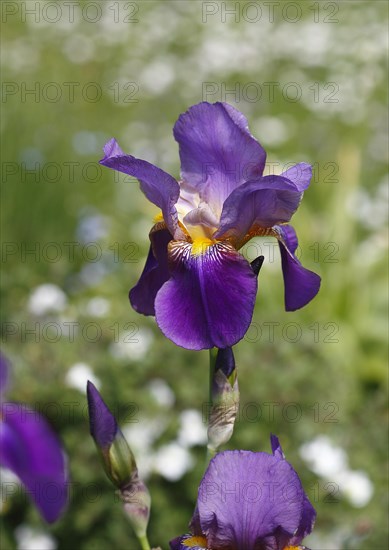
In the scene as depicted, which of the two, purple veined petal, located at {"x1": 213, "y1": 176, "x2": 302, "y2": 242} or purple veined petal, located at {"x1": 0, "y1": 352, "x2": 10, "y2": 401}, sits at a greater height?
purple veined petal, located at {"x1": 213, "y1": 176, "x2": 302, "y2": 242}

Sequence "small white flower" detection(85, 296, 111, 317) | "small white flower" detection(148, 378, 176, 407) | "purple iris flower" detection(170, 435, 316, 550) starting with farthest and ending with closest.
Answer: "small white flower" detection(85, 296, 111, 317)
"small white flower" detection(148, 378, 176, 407)
"purple iris flower" detection(170, 435, 316, 550)

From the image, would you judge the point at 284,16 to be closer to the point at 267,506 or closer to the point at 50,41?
the point at 50,41

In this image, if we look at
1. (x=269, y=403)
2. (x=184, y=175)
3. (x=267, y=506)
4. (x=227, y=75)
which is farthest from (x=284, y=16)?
(x=267, y=506)

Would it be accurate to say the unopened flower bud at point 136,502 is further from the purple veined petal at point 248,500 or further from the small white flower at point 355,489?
the small white flower at point 355,489

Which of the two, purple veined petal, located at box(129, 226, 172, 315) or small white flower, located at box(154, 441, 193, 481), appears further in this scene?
small white flower, located at box(154, 441, 193, 481)

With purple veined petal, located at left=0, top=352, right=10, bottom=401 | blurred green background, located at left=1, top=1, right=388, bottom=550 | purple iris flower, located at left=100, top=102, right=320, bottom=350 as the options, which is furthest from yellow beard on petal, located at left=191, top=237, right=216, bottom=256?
blurred green background, located at left=1, top=1, right=388, bottom=550

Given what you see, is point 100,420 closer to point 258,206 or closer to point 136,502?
point 136,502

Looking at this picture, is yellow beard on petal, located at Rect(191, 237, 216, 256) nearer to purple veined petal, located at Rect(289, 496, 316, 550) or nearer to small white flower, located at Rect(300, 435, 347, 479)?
purple veined petal, located at Rect(289, 496, 316, 550)

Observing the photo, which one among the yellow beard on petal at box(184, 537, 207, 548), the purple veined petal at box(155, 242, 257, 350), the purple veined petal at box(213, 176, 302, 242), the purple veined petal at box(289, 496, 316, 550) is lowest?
the yellow beard on petal at box(184, 537, 207, 548)
